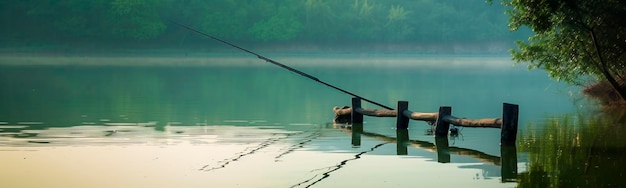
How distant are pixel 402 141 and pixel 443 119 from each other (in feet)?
3.02

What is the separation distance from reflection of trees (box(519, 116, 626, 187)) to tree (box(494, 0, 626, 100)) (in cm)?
145

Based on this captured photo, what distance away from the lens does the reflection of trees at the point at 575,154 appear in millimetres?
16469

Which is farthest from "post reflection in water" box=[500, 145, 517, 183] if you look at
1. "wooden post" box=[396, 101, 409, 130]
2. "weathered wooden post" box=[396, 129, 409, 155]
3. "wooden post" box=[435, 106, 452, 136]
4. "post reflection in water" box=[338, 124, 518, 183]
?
"wooden post" box=[396, 101, 409, 130]

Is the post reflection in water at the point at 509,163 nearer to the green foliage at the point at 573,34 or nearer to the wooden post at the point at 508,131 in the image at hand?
the wooden post at the point at 508,131

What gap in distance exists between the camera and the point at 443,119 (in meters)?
23.0

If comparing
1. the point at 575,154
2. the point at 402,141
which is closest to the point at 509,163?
the point at 575,154

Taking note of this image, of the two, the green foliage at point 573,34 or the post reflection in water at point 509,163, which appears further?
the green foliage at point 573,34

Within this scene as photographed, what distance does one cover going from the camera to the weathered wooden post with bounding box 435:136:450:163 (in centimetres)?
1947

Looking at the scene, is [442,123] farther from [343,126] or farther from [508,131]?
[343,126]

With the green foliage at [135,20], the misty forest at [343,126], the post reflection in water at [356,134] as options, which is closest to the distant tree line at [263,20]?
the green foliage at [135,20]

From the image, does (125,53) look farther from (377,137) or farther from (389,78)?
(377,137)

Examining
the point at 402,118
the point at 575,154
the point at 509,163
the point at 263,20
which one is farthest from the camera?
the point at 263,20

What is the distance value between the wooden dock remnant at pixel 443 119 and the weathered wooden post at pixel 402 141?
1.10ft

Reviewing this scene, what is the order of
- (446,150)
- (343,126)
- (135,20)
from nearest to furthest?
(446,150), (343,126), (135,20)
